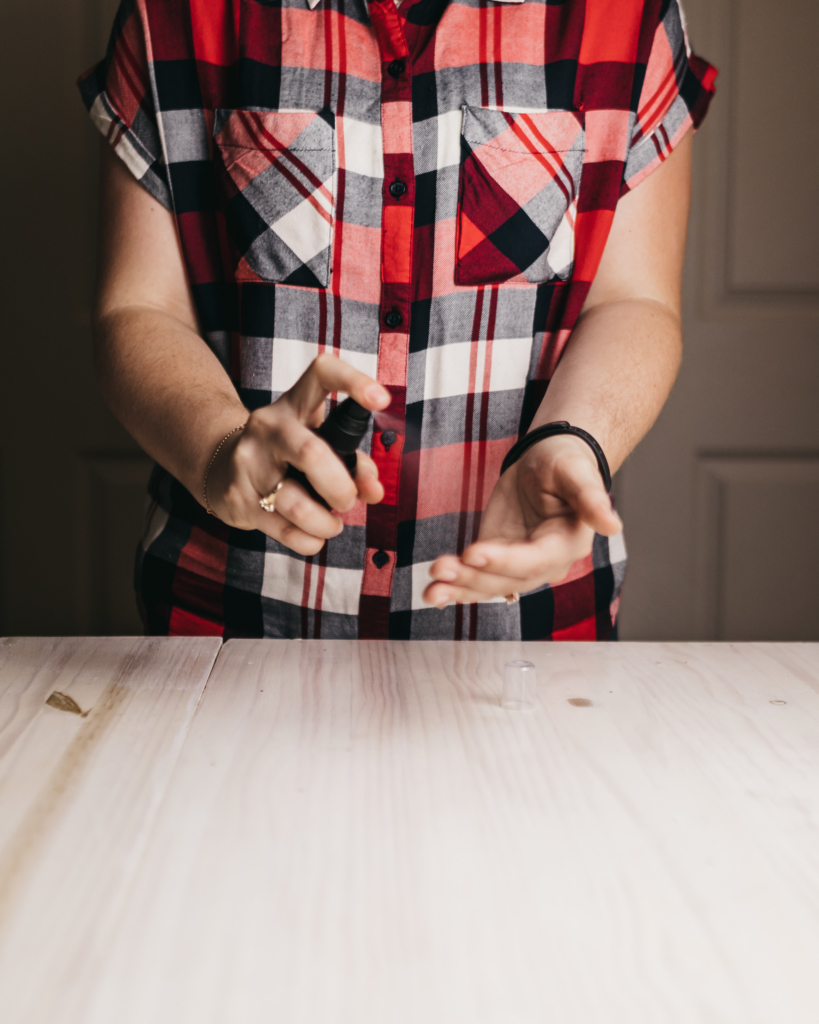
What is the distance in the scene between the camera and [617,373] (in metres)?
0.80

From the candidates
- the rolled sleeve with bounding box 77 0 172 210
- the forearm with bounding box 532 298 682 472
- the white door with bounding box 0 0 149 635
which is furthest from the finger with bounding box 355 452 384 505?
the white door with bounding box 0 0 149 635

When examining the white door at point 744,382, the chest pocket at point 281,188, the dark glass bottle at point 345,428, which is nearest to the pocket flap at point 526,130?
the chest pocket at point 281,188

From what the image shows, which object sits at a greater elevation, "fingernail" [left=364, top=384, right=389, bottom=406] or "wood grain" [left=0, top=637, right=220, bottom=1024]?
"fingernail" [left=364, top=384, right=389, bottom=406]

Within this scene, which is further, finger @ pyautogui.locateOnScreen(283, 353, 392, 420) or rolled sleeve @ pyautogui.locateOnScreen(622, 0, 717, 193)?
rolled sleeve @ pyautogui.locateOnScreen(622, 0, 717, 193)

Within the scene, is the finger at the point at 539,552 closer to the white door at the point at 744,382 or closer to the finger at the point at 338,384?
the finger at the point at 338,384

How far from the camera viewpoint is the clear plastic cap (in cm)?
61

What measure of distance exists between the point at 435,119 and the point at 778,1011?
2.63 ft

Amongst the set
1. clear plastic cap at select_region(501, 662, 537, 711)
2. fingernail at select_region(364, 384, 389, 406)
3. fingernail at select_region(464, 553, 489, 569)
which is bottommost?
clear plastic cap at select_region(501, 662, 537, 711)

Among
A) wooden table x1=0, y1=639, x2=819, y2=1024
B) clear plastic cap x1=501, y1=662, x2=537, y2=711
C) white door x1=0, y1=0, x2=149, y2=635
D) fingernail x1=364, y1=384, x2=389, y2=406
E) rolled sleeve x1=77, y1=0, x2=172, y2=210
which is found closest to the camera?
wooden table x1=0, y1=639, x2=819, y2=1024

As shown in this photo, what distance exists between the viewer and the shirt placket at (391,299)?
A: 2.71 feet

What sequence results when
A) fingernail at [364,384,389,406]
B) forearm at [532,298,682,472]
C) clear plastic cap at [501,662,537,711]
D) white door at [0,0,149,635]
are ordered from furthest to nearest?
white door at [0,0,149,635] < forearm at [532,298,682,472] < clear plastic cap at [501,662,537,711] < fingernail at [364,384,389,406]

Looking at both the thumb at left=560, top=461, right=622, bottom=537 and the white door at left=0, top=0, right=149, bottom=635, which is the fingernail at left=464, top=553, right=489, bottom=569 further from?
the white door at left=0, top=0, right=149, bottom=635

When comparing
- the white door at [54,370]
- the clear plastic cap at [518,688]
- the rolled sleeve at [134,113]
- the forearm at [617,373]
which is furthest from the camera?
the white door at [54,370]

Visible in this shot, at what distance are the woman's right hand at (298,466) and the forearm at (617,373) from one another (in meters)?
0.27
